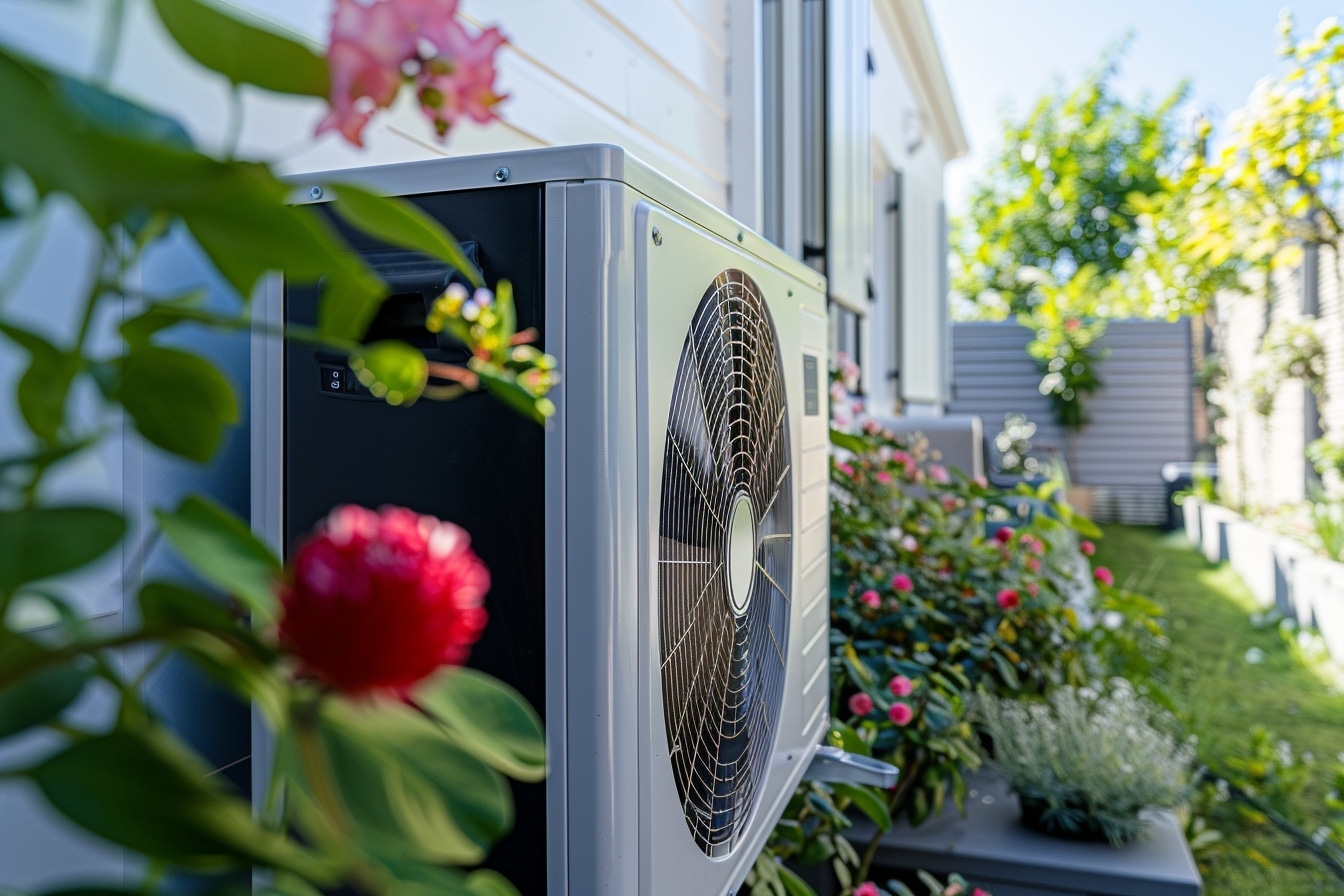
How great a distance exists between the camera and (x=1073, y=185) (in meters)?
19.0

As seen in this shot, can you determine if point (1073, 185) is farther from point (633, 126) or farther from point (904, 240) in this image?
point (633, 126)

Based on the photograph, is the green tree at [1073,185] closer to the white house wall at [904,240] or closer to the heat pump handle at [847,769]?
the white house wall at [904,240]

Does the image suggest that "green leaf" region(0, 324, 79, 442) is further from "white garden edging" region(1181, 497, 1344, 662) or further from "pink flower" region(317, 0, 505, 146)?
"white garden edging" region(1181, 497, 1344, 662)

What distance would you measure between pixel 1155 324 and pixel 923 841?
1075 cm

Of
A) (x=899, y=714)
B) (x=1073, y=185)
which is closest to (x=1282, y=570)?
(x=899, y=714)

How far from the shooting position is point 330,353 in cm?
75

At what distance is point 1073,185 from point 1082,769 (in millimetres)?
19222

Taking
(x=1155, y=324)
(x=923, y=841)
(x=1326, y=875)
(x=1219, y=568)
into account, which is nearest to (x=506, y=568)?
(x=923, y=841)

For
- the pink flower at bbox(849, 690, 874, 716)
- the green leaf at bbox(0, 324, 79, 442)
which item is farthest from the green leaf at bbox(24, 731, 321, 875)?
the pink flower at bbox(849, 690, 874, 716)

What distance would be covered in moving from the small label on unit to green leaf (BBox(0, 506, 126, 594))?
940mm

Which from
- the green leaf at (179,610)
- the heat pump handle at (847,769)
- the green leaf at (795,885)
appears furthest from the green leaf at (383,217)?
the green leaf at (795,885)

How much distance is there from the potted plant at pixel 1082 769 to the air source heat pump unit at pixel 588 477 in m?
1.16

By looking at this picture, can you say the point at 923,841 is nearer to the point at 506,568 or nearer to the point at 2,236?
the point at 506,568

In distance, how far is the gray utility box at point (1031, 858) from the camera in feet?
5.47
